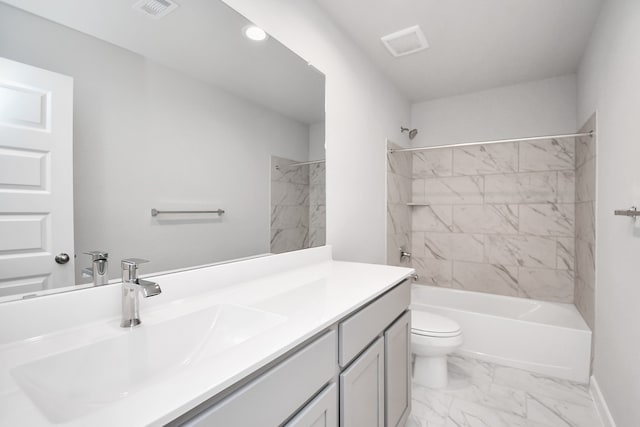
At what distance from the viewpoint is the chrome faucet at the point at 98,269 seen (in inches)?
34.0

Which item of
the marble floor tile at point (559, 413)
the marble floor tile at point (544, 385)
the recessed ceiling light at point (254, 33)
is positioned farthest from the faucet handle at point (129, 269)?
the marble floor tile at point (544, 385)

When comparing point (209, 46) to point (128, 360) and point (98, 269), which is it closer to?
point (98, 269)

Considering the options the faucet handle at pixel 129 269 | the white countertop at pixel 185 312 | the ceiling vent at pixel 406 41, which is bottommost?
the white countertop at pixel 185 312

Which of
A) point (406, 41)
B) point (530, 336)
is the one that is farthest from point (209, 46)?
point (530, 336)

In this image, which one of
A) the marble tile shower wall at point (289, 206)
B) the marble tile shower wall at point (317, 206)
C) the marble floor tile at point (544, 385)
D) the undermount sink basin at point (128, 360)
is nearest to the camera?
the undermount sink basin at point (128, 360)

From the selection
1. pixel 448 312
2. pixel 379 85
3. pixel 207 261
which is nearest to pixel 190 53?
pixel 207 261

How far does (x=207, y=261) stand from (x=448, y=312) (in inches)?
84.1

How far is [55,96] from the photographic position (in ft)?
2.65

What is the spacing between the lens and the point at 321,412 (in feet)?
2.78

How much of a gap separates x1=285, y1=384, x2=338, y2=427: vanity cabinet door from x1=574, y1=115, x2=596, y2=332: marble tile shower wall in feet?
6.92

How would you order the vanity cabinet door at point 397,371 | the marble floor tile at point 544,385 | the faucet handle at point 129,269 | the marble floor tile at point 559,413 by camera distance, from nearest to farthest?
1. the faucet handle at point 129,269
2. the vanity cabinet door at point 397,371
3. the marble floor tile at point 559,413
4. the marble floor tile at point 544,385

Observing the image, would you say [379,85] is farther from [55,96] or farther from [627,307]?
[55,96]

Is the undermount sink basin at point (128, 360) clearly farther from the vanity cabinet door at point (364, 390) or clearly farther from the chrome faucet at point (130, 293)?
the vanity cabinet door at point (364, 390)

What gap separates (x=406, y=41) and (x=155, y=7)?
1762 millimetres
